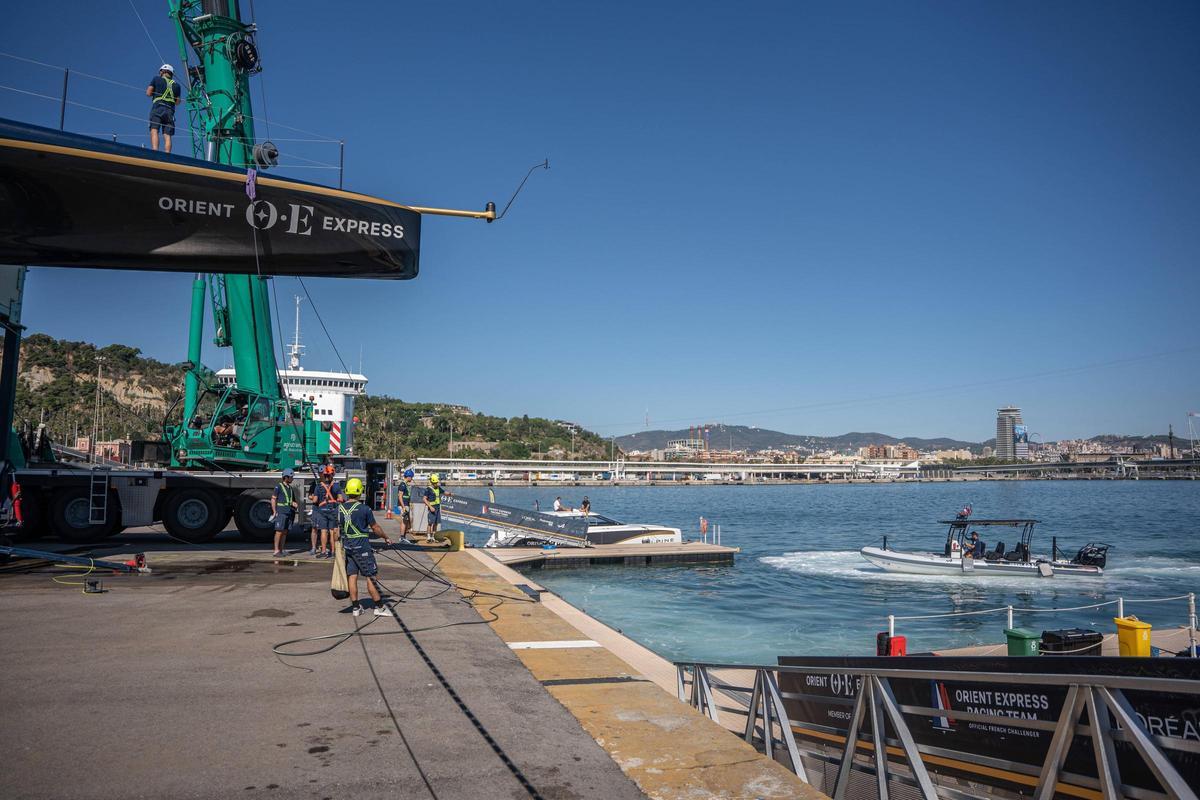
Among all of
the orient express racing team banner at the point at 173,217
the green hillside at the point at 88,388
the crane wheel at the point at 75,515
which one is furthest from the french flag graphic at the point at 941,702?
the green hillside at the point at 88,388

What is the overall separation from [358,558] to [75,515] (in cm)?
1124

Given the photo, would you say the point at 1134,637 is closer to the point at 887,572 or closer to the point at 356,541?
the point at 356,541

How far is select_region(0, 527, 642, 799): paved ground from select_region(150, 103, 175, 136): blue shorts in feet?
26.7

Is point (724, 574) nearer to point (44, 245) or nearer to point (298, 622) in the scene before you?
point (298, 622)

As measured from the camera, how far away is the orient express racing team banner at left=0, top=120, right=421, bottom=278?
339 inches

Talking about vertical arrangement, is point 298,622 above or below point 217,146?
below

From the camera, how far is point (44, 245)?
29.3ft

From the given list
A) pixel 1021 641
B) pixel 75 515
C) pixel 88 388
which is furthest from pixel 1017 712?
pixel 88 388

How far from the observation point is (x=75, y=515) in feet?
58.7

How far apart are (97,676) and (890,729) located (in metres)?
7.49

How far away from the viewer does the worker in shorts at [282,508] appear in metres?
17.1

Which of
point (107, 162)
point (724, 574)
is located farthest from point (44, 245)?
point (724, 574)

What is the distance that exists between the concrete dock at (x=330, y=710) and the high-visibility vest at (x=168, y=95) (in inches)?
338

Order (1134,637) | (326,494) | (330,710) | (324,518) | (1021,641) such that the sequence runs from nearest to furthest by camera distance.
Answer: (330,710) < (1134,637) < (1021,641) < (324,518) < (326,494)
